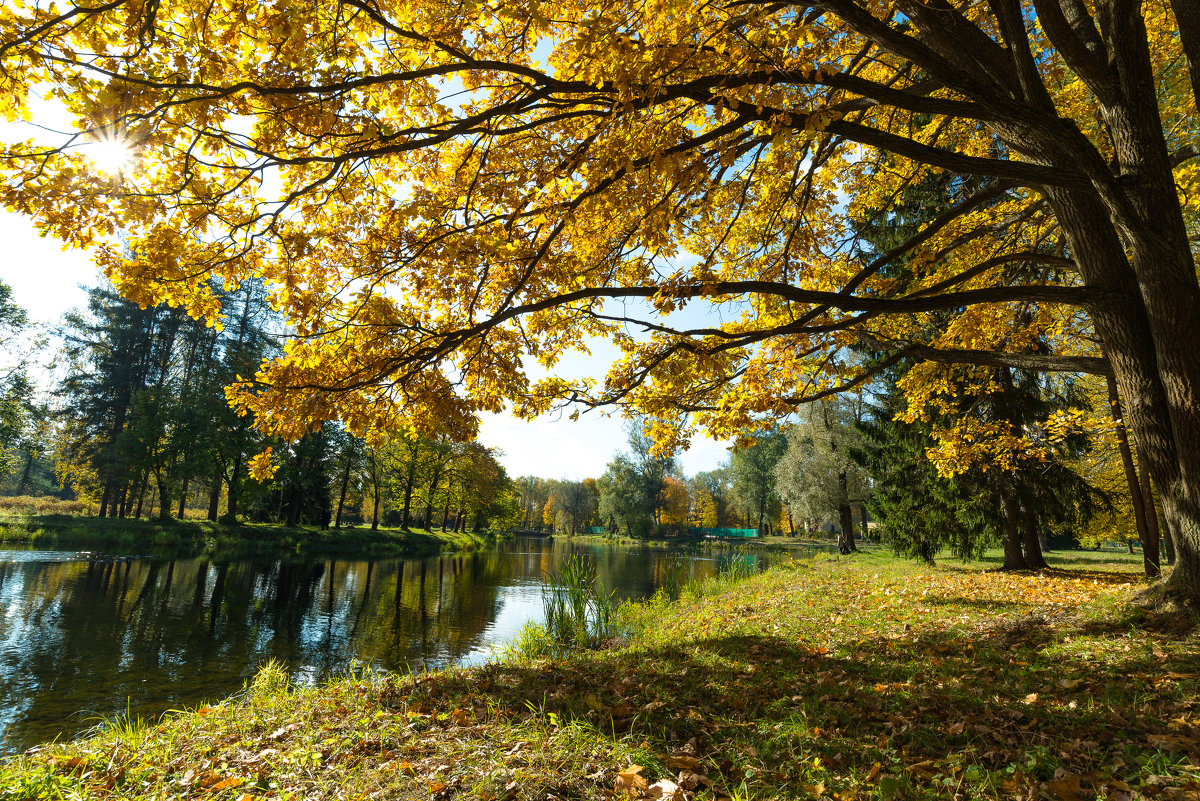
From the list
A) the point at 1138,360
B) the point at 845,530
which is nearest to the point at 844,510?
the point at 845,530

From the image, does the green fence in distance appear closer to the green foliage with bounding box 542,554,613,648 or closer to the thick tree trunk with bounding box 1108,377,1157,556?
the thick tree trunk with bounding box 1108,377,1157,556

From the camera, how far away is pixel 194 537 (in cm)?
2469

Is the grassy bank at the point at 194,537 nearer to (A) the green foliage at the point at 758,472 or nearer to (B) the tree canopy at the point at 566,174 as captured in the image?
(B) the tree canopy at the point at 566,174

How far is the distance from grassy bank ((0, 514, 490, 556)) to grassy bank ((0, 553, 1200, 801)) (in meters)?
23.3

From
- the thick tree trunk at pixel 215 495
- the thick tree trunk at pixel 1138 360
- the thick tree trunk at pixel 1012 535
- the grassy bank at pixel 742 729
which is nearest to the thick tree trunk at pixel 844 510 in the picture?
the thick tree trunk at pixel 1012 535

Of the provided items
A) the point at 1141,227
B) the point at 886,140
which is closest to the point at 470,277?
the point at 886,140

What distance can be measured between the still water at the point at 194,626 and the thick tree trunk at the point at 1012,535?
926cm

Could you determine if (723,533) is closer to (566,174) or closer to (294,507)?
(294,507)

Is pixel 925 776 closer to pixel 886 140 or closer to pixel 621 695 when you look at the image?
pixel 621 695

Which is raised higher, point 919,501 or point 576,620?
point 919,501

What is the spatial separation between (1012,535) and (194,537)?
3095 centimetres

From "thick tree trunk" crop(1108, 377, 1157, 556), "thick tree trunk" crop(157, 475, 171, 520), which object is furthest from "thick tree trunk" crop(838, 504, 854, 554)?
"thick tree trunk" crop(157, 475, 171, 520)

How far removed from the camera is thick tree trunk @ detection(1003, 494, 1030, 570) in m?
12.2

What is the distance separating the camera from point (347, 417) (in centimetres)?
502
